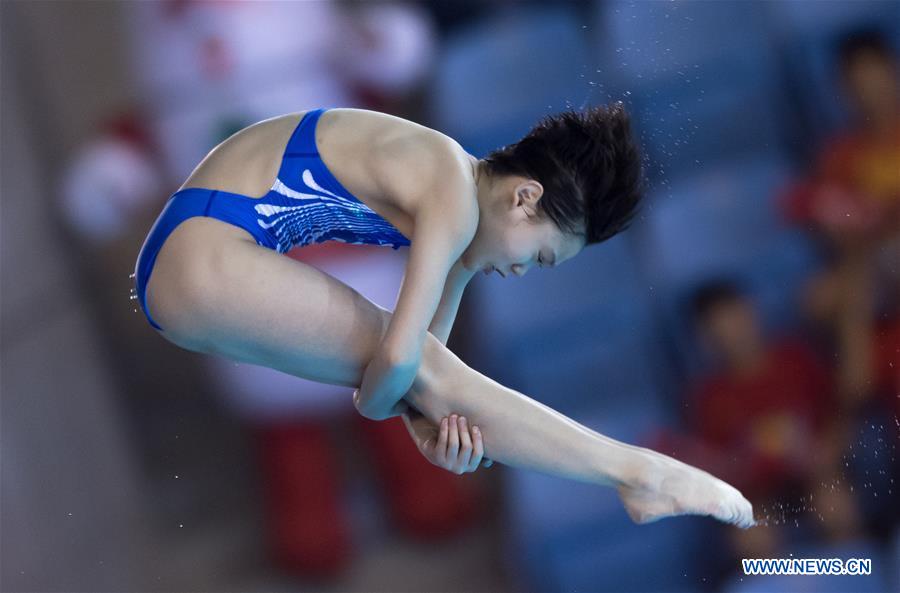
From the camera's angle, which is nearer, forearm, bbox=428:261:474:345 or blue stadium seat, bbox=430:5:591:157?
forearm, bbox=428:261:474:345

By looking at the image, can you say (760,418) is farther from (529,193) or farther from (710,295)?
(529,193)

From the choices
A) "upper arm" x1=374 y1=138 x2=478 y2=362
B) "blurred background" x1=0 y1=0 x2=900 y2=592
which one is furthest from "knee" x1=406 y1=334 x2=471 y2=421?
"blurred background" x1=0 y1=0 x2=900 y2=592

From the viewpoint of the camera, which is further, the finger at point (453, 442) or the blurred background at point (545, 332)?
the blurred background at point (545, 332)

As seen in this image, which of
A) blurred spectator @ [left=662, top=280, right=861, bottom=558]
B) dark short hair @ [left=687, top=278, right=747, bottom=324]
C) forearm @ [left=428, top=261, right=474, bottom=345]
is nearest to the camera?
forearm @ [left=428, top=261, right=474, bottom=345]

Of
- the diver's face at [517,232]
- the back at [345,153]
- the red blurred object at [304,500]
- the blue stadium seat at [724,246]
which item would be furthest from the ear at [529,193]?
the red blurred object at [304,500]

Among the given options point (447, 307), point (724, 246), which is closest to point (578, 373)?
point (724, 246)

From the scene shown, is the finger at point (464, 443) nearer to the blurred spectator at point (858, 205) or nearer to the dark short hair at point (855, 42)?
the blurred spectator at point (858, 205)

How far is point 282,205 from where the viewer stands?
185 centimetres

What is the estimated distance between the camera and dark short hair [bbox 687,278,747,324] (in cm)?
309

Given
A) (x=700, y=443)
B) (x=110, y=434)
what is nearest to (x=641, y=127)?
(x=700, y=443)

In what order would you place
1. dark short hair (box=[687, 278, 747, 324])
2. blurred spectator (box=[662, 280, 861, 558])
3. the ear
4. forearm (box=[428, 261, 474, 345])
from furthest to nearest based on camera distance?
dark short hair (box=[687, 278, 747, 324])
blurred spectator (box=[662, 280, 861, 558])
forearm (box=[428, 261, 474, 345])
the ear

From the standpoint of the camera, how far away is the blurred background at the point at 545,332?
3.02 meters

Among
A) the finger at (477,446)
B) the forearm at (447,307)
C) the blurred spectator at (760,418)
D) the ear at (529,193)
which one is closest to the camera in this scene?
the ear at (529,193)

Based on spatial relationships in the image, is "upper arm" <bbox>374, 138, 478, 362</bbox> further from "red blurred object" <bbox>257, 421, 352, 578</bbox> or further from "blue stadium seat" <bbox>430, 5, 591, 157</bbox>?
"red blurred object" <bbox>257, 421, 352, 578</bbox>
